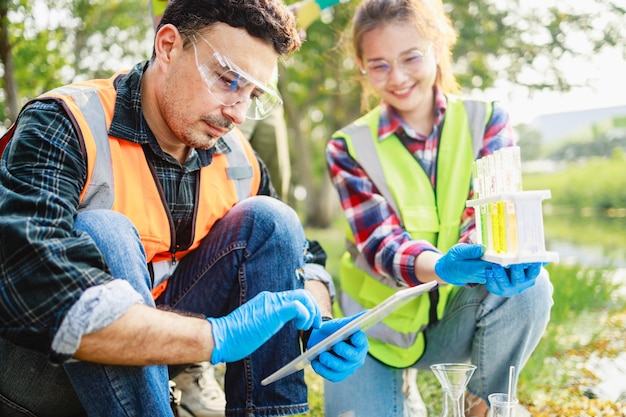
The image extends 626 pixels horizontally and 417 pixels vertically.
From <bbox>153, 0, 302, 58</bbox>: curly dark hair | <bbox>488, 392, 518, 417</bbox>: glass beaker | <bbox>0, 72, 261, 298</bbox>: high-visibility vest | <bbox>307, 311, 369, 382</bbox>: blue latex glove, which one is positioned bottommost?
<bbox>488, 392, 518, 417</bbox>: glass beaker

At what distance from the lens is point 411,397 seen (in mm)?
2791

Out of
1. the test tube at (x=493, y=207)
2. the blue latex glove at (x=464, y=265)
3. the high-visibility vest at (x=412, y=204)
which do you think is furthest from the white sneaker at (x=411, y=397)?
the test tube at (x=493, y=207)

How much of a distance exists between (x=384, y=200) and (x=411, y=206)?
0.38 feet

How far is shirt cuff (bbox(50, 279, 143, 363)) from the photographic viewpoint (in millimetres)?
1506

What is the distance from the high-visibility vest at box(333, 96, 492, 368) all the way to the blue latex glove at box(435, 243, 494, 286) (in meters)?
0.40

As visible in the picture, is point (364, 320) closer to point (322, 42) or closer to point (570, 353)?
point (570, 353)

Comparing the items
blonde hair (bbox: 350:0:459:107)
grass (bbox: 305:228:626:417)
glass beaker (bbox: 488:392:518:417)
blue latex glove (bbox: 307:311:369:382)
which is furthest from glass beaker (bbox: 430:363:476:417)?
blonde hair (bbox: 350:0:459:107)

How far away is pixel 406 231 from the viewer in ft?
8.96

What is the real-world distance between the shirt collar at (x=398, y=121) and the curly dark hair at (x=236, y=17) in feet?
2.65

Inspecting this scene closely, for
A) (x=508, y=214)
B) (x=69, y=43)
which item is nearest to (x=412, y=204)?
(x=508, y=214)

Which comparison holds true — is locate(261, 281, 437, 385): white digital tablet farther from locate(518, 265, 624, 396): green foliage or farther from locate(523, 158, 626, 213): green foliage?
locate(523, 158, 626, 213): green foliage

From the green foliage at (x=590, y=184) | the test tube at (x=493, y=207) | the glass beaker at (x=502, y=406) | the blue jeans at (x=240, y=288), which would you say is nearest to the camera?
the blue jeans at (x=240, y=288)

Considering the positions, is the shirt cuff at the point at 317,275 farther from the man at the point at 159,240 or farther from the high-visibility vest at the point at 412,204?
the high-visibility vest at the point at 412,204

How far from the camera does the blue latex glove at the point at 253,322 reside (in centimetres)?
170
